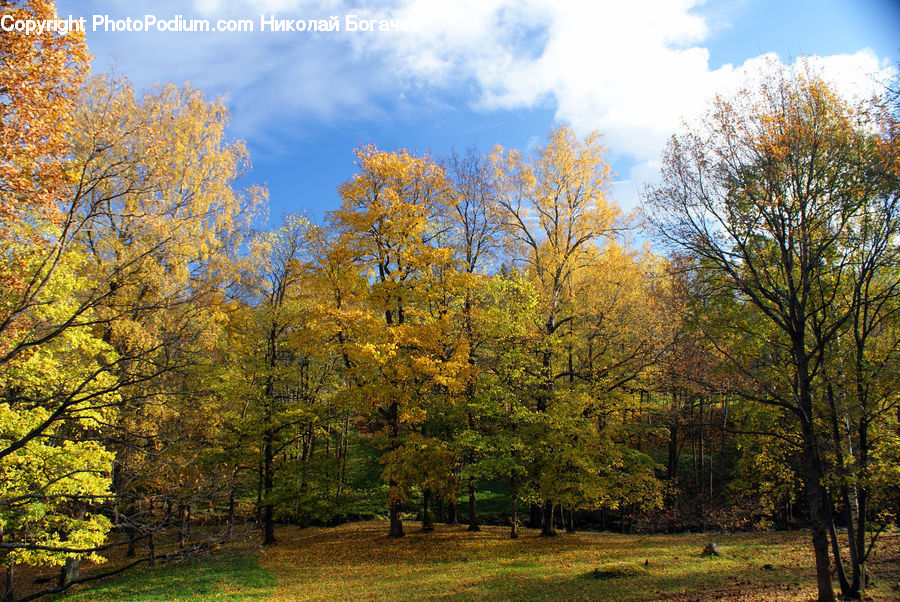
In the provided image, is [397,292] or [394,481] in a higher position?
[397,292]

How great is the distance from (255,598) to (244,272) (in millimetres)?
12410

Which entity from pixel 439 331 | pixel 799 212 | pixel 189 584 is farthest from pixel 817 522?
pixel 189 584

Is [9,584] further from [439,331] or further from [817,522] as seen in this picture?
[817,522]

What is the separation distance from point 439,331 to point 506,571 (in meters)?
6.90

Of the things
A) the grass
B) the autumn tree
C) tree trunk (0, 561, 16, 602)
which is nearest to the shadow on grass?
the grass

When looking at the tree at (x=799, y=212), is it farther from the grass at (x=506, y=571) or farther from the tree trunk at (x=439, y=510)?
the tree trunk at (x=439, y=510)

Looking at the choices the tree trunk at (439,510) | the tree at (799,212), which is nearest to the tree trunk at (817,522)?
the tree at (799,212)

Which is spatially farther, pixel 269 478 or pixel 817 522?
pixel 269 478

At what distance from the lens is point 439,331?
593 inches

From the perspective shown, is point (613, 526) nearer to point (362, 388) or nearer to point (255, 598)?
point (362, 388)

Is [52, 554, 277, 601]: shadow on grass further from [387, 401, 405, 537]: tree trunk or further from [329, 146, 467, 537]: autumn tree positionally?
[329, 146, 467, 537]: autumn tree

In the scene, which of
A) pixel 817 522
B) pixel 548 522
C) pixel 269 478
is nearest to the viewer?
pixel 817 522

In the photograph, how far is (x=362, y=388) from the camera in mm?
15039

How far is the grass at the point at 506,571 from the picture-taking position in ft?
33.9
